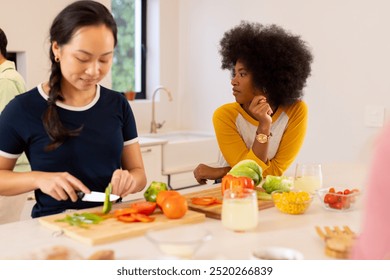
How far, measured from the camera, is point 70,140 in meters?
1.66

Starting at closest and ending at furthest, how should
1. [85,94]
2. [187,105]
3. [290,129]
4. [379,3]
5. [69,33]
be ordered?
[69,33]
[85,94]
[290,129]
[379,3]
[187,105]

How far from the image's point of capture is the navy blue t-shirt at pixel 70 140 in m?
1.61

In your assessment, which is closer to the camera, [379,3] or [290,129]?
[290,129]

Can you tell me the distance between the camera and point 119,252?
4.04 ft

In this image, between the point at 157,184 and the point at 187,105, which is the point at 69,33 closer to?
the point at 157,184

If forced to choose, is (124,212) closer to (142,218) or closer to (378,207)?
(142,218)

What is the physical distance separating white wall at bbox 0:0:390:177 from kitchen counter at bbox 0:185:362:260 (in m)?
1.64

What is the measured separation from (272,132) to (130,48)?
7.70 ft

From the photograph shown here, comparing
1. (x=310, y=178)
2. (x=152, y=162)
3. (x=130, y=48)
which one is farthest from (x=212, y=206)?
(x=130, y=48)

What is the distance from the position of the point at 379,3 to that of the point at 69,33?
2.33 m

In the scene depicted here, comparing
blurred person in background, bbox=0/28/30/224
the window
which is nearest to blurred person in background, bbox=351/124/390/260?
blurred person in background, bbox=0/28/30/224

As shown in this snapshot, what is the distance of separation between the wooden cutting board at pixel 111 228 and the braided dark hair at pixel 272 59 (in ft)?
3.17

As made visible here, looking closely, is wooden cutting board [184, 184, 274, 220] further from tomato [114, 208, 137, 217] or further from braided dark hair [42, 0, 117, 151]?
braided dark hair [42, 0, 117, 151]
